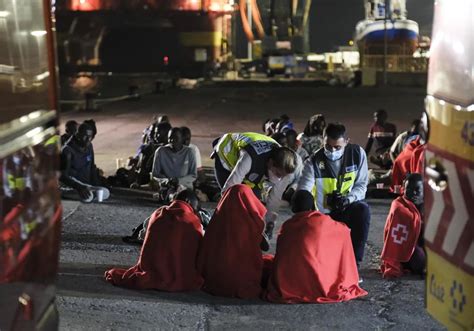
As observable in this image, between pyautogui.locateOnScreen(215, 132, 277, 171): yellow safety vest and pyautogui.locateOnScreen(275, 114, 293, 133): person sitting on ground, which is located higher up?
pyautogui.locateOnScreen(215, 132, 277, 171): yellow safety vest

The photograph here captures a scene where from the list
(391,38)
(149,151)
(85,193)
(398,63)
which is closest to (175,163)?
(85,193)

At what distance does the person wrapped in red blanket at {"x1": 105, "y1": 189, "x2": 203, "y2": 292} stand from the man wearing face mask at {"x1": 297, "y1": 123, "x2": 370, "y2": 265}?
0.98 m

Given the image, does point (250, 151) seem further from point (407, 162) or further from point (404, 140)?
point (404, 140)

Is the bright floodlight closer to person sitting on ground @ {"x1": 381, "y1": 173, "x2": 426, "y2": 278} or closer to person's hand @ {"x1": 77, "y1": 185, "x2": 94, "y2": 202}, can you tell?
person sitting on ground @ {"x1": 381, "y1": 173, "x2": 426, "y2": 278}

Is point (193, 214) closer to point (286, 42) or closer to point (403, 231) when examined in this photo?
point (403, 231)

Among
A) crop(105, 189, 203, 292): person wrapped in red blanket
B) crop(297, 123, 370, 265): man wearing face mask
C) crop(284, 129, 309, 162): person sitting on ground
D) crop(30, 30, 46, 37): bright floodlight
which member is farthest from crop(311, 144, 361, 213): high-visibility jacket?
crop(30, 30, 46, 37): bright floodlight

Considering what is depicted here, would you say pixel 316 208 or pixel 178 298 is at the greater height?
pixel 316 208

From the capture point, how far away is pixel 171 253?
21.0 feet

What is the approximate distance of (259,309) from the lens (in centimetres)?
607

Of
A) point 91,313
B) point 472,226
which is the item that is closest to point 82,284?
point 91,313

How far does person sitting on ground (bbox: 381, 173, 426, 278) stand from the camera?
21.5 ft

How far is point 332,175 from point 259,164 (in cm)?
62

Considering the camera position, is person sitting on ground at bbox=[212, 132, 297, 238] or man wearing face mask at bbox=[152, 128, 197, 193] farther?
man wearing face mask at bbox=[152, 128, 197, 193]

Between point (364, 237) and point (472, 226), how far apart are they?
3886 mm
